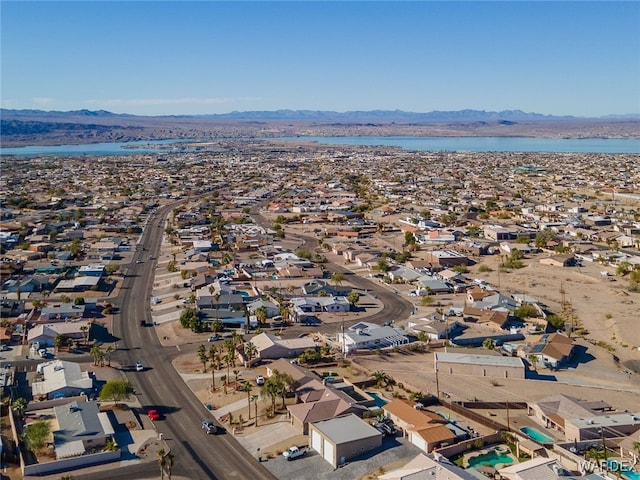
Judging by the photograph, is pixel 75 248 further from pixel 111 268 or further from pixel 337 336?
pixel 337 336

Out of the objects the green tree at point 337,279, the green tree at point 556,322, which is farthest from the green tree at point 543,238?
the green tree at point 556,322

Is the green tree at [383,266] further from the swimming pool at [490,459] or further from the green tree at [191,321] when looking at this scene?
the swimming pool at [490,459]

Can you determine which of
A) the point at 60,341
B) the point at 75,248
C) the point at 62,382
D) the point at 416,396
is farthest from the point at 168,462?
the point at 75,248

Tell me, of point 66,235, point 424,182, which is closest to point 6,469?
point 66,235

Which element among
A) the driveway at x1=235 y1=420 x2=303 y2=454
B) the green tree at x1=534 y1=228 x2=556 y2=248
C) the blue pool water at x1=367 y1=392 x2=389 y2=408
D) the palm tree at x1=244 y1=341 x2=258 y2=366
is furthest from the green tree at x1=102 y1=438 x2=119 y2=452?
the green tree at x1=534 y1=228 x2=556 y2=248

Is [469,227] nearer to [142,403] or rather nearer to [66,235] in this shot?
[66,235]

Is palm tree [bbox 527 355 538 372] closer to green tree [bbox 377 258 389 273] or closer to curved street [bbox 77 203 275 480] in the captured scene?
curved street [bbox 77 203 275 480]
